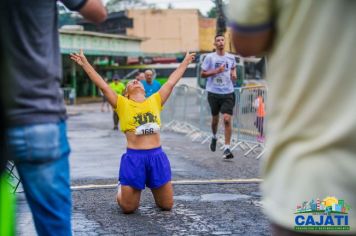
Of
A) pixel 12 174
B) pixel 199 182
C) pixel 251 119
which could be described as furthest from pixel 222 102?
pixel 12 174

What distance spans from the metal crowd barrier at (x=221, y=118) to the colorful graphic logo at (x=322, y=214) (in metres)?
9.32

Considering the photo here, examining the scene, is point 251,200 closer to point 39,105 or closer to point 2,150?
point 39,105

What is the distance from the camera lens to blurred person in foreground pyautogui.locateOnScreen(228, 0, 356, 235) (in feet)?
5.99

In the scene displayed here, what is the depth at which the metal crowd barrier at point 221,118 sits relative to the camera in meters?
12.2

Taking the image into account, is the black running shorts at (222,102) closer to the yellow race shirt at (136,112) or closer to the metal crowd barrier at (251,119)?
the metal crowd barrier at (251,119)

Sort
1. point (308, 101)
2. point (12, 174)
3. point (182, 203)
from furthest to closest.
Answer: point (182, 203) → point (12, 174) → point (308, 101)

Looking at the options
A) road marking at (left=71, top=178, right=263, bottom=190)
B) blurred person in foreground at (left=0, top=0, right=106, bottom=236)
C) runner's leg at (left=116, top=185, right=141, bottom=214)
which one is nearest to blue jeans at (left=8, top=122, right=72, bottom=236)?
blurred person in foreground at (left=0, top=0, right=106, bottom=236)

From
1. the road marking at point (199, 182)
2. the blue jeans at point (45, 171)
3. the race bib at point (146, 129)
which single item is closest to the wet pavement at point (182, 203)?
the road marking at point (199, 182)

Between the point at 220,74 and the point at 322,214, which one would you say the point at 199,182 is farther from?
the point at 322,214

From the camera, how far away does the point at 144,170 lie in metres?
6.34

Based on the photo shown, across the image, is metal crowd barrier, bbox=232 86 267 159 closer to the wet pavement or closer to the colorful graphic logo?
the wet pavement

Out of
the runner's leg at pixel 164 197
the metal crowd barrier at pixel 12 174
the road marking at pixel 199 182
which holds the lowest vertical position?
the road marking at pixel 199 182

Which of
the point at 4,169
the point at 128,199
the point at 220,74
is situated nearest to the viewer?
the point at 4,169

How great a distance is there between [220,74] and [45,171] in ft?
26.4
